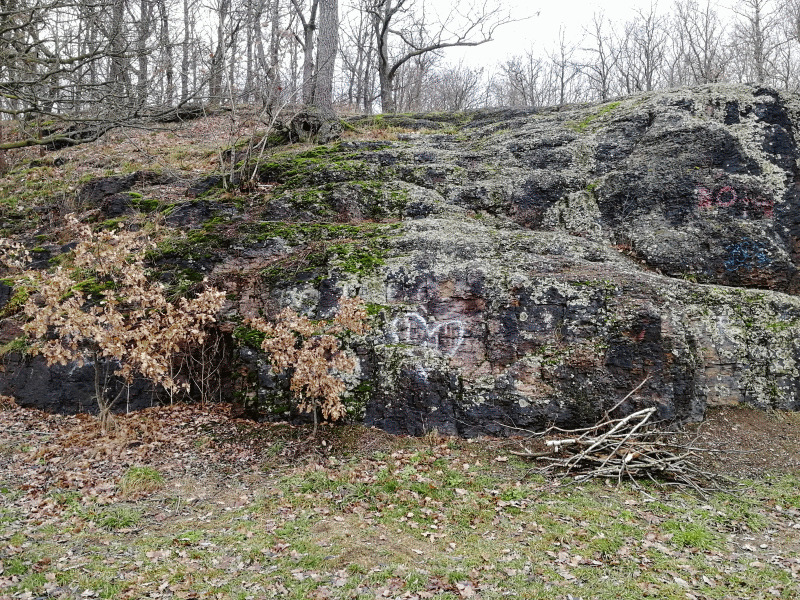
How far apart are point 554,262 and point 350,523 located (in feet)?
16.8

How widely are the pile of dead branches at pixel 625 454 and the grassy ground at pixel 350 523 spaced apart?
0.79 feet

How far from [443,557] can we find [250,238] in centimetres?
650

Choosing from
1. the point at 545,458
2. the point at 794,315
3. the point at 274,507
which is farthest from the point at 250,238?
the point at 794,315

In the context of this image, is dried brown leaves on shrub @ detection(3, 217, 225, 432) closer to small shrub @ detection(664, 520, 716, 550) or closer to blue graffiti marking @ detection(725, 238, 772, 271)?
small shrub @ detection(664, 520, 716, 550)

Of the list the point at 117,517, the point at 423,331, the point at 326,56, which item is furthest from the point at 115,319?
the point at 326,56

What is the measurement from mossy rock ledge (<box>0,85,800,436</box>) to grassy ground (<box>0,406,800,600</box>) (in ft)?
3.28

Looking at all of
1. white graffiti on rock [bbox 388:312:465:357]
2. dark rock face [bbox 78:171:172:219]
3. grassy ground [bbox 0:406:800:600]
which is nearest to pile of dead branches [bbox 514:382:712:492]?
grassy ground [bbox 0:406:800:600]

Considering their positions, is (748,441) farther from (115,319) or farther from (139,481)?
(115,319)

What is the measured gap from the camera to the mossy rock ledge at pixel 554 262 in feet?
23.2

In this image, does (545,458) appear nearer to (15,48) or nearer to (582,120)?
(582,120)

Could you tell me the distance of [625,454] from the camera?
6230 mm

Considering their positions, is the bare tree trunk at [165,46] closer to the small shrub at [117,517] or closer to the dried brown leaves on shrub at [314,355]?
the dried brown leaves on shrub at [314,355]

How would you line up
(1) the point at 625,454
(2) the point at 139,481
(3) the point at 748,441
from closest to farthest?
1. (2) the point at 139,481
2. (1) the point at 625,454
3. (3) the point at 748,441

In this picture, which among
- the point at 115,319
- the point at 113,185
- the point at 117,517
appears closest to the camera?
the point at 117,517
